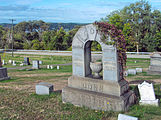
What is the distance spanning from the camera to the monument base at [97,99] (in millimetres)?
6266

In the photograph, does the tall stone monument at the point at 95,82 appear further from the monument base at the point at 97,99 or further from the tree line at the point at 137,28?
the tree line at the point at 137,28

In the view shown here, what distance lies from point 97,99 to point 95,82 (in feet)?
2.17

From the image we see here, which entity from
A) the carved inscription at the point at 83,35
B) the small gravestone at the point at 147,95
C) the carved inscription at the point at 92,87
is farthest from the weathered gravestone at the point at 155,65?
the carved inscription at the point at 83,35

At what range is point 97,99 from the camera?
21.7 feet

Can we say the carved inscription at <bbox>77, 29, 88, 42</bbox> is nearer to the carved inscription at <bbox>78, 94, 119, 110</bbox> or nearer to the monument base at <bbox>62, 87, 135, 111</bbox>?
the monument base at <bbox>62, 87, 135, 111</bbox>

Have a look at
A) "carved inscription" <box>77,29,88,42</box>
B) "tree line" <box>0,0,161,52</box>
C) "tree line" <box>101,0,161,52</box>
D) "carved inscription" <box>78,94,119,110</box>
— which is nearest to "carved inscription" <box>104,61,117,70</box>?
"carved inscription" <box>78,94,119,110</box>

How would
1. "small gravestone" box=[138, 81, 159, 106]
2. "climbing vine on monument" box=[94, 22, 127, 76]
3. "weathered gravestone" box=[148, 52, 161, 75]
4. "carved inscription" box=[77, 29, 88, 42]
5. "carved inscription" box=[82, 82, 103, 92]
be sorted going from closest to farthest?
"climbing vine on monument" box=[94, 22, 127, 76] < "small gravestone" box=[138, 81, 159, 106] < "carved inscription" box=[82, 82, 103, 92] < "carved inscription" box=[77, 29, 88, 42] < "weathered gravestone" box=[148, 52, 161, 75]

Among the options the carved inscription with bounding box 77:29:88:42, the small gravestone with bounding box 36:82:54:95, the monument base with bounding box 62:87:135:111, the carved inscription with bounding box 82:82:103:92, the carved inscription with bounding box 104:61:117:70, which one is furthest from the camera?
the small gravestone with bounding box 36:82:54:95

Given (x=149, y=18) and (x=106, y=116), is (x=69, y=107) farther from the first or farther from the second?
(x=149, y=18)

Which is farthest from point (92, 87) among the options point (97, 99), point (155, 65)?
point (155, 65)

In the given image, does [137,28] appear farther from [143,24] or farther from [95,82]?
[95,82]

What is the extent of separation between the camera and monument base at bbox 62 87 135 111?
6.27m

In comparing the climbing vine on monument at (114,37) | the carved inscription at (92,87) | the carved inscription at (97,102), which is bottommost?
the carved inscription at (97,102)

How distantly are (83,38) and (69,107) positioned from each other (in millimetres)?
2766
